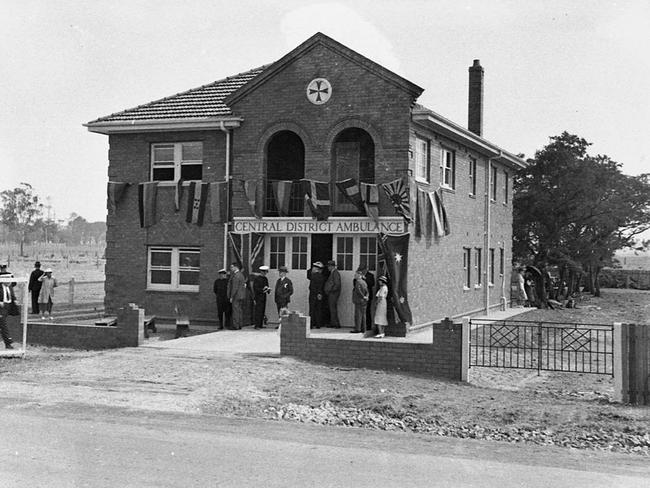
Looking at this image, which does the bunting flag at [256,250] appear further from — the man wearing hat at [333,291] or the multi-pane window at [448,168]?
the multi-pane window at [448,168]

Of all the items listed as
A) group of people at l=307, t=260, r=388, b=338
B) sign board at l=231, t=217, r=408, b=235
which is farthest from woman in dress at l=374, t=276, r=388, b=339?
sign board at l=231, t=217, r=408, b=235

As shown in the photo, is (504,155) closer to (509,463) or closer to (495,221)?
(495,221)

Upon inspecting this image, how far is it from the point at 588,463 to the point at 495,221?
2194cm

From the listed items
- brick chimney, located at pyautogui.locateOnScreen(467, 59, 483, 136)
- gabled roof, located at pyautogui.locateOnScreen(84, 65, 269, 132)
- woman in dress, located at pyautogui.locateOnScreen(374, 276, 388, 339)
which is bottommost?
woman in dress, located at pyautogui.locateOnScreen(374, 276, 388, 339)

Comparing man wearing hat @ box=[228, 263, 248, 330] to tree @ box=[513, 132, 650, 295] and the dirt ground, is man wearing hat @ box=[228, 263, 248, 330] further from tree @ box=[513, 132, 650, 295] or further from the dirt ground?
tree @ box=[513, 132, 650, 295]

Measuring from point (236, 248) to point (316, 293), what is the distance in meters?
2.81

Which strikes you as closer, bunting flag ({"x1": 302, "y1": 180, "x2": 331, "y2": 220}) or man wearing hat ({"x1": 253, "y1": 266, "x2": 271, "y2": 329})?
bunting flag ({"x1": 302, "y1": 180, "x2": 331, "y2": 220})

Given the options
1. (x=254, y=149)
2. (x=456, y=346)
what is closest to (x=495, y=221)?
(x=254, y=149)

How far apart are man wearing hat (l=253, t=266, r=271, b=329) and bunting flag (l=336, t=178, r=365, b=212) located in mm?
2999

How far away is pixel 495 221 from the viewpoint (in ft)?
96.1

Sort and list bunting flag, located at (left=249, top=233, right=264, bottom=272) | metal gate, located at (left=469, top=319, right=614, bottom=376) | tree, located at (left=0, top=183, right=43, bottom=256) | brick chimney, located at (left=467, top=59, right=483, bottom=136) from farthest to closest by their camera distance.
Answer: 1. tree, located at (left=0, top=183, right=43, bottom=256)
2. brick chimney, located at (left=467, top=59, right=483, bottom=136)
3. bunting flag, located at (left=249, top=233, right=264, bottom=272)
4. metal gate, located at (left=469, top=319, right=614, bottom=376)

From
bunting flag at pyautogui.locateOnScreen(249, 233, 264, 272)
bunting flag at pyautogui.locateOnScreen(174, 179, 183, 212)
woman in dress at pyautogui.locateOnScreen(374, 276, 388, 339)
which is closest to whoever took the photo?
woman in dress at pyautogui.locateOnScreen(374, 276, 388, 339)

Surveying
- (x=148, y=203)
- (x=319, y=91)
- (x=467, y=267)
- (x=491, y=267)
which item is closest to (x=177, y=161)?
(x=148, y=203)

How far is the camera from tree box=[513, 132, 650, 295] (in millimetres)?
38188
